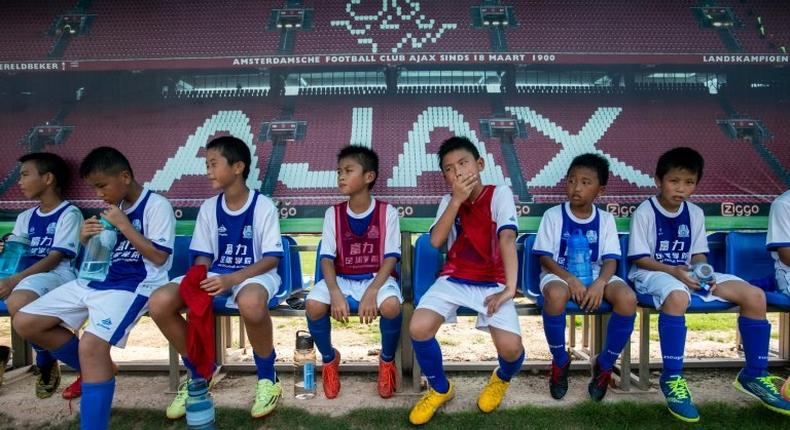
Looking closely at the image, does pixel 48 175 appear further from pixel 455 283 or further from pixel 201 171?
pixel 455 283

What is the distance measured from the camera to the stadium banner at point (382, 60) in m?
3.83

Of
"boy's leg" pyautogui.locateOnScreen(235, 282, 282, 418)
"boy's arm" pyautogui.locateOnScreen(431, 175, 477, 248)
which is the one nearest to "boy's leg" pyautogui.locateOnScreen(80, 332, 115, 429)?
"boy's leg" pyautogui.locateOnScreen(235, 282, 282, 418)

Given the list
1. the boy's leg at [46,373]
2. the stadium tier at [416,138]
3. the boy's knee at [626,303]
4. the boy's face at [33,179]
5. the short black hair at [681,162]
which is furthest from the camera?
the stadium tier at [416,138]

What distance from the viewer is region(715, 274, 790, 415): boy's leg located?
2637 millimetres

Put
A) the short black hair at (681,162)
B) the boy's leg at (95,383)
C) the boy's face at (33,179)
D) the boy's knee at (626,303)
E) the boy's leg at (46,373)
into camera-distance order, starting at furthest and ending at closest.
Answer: the boy's face at (33,179), the short black hair at (681,162), the boy's leg at (46,373), the boy's knee at (626,303), the boy's leg at (95,383)

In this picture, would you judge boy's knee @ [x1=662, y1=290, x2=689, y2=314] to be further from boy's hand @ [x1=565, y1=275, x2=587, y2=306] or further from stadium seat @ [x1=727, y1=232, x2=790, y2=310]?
stadium seat @ [x1=727, y1=232, x2=790, y2=310]

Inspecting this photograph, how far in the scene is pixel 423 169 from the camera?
12.8 ft

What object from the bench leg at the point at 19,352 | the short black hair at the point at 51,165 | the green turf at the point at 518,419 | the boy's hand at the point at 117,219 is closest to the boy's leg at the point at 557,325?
the green turf at the point at 518,419

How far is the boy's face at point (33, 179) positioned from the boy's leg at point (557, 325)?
321 cm

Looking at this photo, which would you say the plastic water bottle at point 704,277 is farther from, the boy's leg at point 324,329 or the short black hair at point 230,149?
the short black hair at point 230,149

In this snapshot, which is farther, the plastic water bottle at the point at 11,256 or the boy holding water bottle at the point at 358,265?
the plastic water bottle at the point at 11,256

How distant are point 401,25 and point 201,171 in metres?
1.95

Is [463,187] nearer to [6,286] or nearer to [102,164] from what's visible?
[102,164]

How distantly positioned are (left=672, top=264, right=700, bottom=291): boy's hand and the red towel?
104 inches
